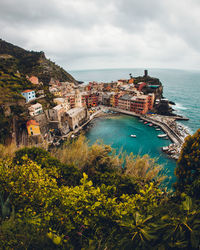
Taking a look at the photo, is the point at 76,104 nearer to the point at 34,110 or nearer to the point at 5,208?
the point at 34,110

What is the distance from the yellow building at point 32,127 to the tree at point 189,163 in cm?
3283

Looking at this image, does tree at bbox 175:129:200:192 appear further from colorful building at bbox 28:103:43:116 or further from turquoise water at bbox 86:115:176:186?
colorful building at bbox 28:103:43:116

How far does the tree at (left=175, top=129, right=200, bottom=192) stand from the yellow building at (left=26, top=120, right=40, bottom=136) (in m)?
32.8

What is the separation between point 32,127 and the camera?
35.2 meters

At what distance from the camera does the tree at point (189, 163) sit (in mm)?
12225

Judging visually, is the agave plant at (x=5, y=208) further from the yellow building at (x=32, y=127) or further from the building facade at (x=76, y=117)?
the building facade at (x=76, y=117)

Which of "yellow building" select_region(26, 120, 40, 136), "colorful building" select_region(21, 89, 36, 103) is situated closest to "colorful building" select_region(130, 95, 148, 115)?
"colorful building" select_region(21, 89, 36, 103)

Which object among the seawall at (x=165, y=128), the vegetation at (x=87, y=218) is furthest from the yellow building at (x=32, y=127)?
the seawall at (x=165, y=128)

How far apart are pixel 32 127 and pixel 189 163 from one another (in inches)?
1352

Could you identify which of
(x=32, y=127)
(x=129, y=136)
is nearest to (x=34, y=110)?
(x=32, y=127)

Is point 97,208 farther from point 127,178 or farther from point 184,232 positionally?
point 127,178

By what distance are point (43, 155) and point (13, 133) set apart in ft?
74.0

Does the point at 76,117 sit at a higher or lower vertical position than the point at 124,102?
lower

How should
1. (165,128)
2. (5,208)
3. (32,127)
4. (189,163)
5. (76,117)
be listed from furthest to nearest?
(76,117) < (165,128) < (32,127) < (189,163) < (5,208)
